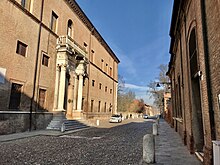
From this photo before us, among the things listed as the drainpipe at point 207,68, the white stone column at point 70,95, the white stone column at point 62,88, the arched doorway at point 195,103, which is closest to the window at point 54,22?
the white stone column at point 62,88

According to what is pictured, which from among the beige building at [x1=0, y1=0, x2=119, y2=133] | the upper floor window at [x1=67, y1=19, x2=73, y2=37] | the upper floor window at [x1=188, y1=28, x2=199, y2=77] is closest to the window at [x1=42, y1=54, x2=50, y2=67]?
the beige building at [x1=0, y1=0, x2=119, y2=133]

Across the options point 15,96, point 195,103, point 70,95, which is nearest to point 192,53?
point 195,103

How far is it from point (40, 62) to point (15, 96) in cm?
360

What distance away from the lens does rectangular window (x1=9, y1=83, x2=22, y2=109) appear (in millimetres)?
12230

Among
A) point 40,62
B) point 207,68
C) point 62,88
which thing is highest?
point 40,62

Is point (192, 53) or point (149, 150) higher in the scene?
point (192, 53)

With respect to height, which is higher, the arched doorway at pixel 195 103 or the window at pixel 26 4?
the window at pixel 26 4

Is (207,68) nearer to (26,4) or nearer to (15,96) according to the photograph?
(15,96)

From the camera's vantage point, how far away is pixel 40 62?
49.4 ft

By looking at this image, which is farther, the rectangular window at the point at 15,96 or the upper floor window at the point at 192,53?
the rectangular window at the point at 15,96

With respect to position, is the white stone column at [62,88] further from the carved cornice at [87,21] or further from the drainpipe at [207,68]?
the drainpipe at [207,68]

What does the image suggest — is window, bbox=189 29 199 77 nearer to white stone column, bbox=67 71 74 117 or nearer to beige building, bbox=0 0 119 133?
beige building, bbox=0 0 119 133

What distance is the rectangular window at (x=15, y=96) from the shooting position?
12230 millimetres

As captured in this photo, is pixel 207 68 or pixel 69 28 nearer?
pixel 207 68
